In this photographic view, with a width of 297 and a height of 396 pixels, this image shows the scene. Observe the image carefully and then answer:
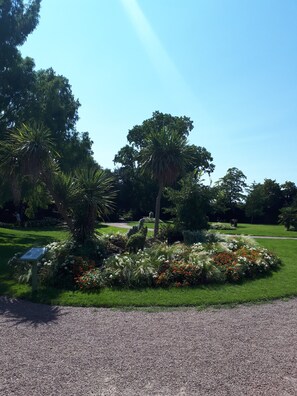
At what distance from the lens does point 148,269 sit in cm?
805

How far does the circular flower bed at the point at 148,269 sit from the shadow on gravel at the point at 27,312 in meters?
1.22

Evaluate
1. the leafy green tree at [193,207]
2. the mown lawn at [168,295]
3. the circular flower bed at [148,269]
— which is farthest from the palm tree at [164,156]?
the mown lawn at [168,295]

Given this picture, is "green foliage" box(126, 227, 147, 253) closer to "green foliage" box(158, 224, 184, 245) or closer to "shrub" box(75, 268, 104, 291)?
"shrub" box(75, 268, 104, 291)

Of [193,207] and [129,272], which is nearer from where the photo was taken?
[129,272]

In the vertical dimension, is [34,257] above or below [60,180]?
below

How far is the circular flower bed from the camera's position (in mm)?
7785

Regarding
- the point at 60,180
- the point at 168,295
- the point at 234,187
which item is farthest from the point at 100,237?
the point at 234,187

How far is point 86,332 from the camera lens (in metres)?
5.10

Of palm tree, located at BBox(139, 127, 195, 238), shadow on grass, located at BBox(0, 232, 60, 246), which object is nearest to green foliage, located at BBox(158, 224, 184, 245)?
palm tree, located at BBox(139, 127, 195, 238)

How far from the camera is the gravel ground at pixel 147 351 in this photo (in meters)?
3.56

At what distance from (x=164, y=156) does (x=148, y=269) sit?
312 inches

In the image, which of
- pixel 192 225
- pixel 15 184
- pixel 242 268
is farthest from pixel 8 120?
pixel 242 268

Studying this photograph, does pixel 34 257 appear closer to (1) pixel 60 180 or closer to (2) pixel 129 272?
(2) pixel 129 272

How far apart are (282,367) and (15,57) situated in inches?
683
